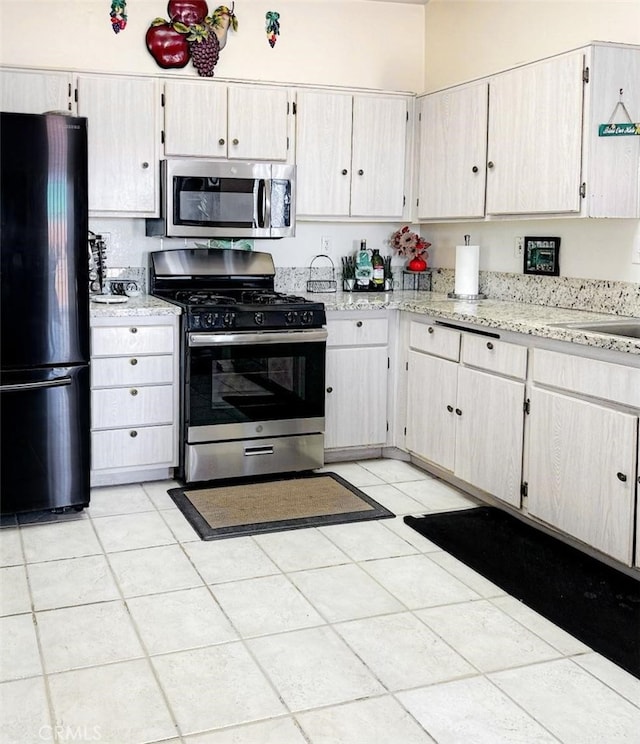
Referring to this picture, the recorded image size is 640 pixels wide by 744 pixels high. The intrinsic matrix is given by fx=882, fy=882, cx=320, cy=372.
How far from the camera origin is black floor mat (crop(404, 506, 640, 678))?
9.08ft

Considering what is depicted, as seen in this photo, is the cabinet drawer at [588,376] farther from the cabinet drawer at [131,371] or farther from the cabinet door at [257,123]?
the cabinet door at [257,123]

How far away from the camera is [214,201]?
4.49 meters

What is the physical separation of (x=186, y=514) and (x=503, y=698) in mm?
1816

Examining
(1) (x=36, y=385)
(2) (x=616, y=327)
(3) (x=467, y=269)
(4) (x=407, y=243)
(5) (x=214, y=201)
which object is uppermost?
(5) (x=214, y=201)

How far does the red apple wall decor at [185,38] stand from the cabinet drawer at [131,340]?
149 cm

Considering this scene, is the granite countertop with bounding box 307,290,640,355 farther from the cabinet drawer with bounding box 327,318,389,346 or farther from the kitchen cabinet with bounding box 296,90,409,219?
the kitchen cabinet with bounding box 296,90,409,219

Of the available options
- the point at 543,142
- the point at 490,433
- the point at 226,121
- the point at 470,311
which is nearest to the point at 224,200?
the point at 226,121

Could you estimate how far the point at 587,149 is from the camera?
3.58m

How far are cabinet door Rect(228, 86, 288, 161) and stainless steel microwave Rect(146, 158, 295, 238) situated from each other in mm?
108

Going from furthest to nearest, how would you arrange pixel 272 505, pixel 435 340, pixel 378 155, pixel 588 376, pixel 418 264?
1. pixel 418 264
2. pixel 378 155
3. pixel 435 340
4. pixel 272 505
5. pixel 588 376

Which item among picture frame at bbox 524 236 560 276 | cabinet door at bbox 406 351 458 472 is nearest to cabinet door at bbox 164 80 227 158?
cabinet door at bbox 406 351 458 472

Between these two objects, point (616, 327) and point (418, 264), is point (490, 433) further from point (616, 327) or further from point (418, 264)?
point (418, 264)

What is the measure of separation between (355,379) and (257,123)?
142cm

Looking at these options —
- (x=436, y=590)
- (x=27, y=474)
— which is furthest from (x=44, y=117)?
(x=436, y=590)
